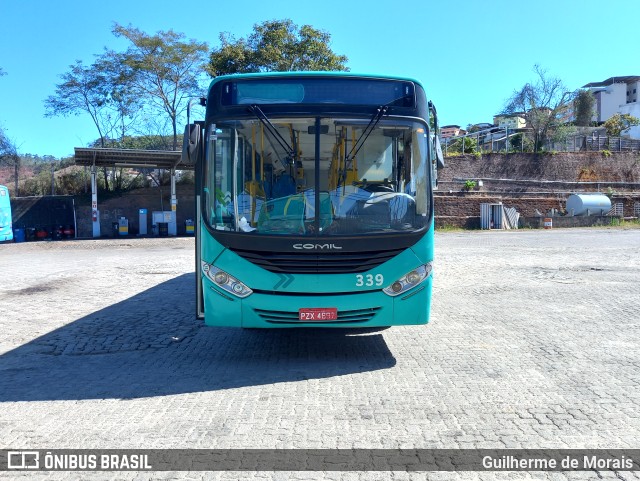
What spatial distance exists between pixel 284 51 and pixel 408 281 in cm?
2643

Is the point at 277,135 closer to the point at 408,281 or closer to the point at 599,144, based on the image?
the point at 408,281

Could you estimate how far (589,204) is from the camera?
127 ft

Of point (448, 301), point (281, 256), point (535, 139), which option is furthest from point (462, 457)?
point (535, 139)

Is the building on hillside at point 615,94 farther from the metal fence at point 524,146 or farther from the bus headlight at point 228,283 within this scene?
the bus headlight at point 228,283

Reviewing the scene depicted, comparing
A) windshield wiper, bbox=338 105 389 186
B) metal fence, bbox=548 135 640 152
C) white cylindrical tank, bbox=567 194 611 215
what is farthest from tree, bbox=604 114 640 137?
windshield wiper, bbox=338 105 389 186

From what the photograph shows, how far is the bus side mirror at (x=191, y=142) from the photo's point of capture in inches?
257

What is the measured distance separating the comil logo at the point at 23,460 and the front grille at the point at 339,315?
8.72ft

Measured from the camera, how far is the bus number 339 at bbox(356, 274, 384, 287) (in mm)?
6262

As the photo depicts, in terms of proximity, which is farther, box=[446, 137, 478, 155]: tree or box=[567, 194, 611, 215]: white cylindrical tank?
box=[446, 137, 478, 155]: tree

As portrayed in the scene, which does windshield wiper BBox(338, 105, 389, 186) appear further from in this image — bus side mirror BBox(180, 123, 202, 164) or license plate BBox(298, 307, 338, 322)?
bus side mirror BBox(180, 123, 202, 164)

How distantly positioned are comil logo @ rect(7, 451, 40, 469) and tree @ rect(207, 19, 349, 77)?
2761 centimetres

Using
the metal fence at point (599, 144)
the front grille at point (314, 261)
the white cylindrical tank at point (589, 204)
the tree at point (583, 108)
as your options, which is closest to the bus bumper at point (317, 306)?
the front grille at point (314, 261)

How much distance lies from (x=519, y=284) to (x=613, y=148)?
135ft

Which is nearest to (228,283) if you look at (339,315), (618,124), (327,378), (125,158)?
(339,315)
